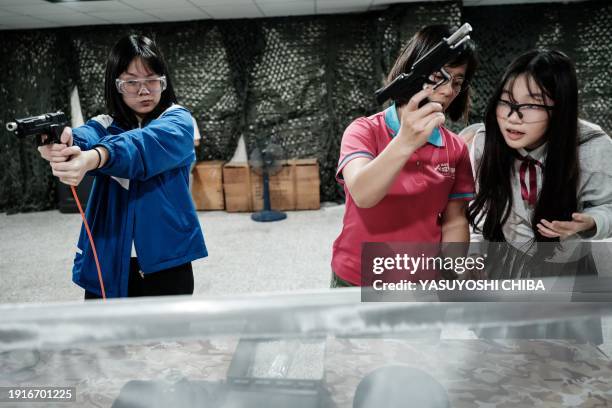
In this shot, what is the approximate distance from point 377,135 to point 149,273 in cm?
85

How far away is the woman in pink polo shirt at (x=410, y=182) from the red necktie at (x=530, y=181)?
13 cm

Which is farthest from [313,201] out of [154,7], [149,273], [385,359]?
[385,359]

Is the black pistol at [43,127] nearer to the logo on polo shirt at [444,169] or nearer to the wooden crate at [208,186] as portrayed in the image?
the logo on polo shirt at [444,169]

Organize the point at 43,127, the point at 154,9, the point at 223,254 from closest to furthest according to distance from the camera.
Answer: the point at 43,127 → the point at 223,254 → the point at 154,9

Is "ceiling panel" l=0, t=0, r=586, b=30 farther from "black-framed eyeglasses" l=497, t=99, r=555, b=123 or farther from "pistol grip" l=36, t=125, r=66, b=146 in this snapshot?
"black-framed eyeglasses" l=497, t=99, r=555, b=123

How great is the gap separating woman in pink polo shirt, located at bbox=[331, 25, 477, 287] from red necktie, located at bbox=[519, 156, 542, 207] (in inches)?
5.2

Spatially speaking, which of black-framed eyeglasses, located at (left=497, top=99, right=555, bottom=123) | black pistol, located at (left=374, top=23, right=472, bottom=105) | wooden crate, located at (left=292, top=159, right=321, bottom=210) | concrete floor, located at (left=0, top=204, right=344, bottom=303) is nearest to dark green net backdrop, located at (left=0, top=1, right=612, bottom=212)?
wooden crate, located at (left=292, top=159, right=321, bottom=210)

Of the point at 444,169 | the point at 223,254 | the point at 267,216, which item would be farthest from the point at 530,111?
the point at 267,216

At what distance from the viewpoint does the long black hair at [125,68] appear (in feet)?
4.41

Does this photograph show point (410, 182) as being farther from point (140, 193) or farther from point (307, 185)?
point (307, 185)

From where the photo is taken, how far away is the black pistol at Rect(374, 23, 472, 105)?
76 cm

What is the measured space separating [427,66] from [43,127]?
0.87 m

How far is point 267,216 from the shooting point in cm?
542

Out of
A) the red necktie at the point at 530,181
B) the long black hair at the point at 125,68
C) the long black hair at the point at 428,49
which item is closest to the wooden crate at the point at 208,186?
the long black hair at the point at 125,68
